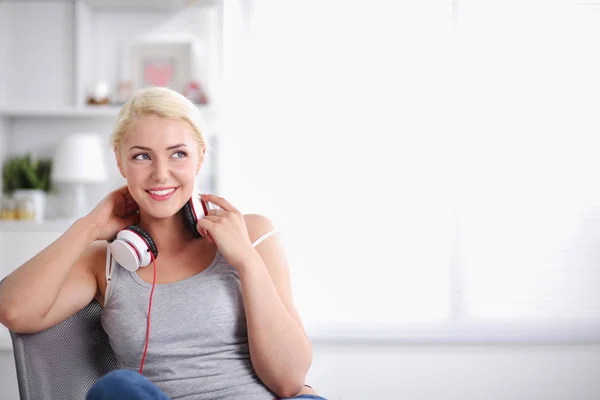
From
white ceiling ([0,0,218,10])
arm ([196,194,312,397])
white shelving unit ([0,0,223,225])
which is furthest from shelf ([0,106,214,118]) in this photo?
arm ([196,194,312,397])

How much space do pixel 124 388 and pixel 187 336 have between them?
0.28 metres

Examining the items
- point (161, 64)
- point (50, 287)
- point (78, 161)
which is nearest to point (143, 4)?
point (161, 64)

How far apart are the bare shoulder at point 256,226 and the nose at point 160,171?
249mm

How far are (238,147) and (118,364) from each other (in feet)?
4.93

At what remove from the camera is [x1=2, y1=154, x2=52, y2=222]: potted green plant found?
2.83 meters

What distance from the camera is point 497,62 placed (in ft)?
9.45

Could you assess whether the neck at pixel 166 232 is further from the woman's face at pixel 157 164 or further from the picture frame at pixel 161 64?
the picture frame at pixel 161 64

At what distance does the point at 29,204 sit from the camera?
9.26ft

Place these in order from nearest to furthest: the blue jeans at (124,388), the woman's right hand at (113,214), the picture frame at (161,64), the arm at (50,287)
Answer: the blue jeans at (124,388) < the arm at (50,287) < the woman's right hand at (113,214) < the picture frame at (161,64)

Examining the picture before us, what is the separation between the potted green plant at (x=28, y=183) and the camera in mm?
2830

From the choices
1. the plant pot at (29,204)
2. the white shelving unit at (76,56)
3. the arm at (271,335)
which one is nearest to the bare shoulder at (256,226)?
the arm at (271,335)

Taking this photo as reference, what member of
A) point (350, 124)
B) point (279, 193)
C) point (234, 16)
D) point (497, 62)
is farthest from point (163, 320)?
point (497, 62)

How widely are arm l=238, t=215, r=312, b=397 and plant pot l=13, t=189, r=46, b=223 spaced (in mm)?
1808

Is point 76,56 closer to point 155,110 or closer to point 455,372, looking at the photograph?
point 155,110
